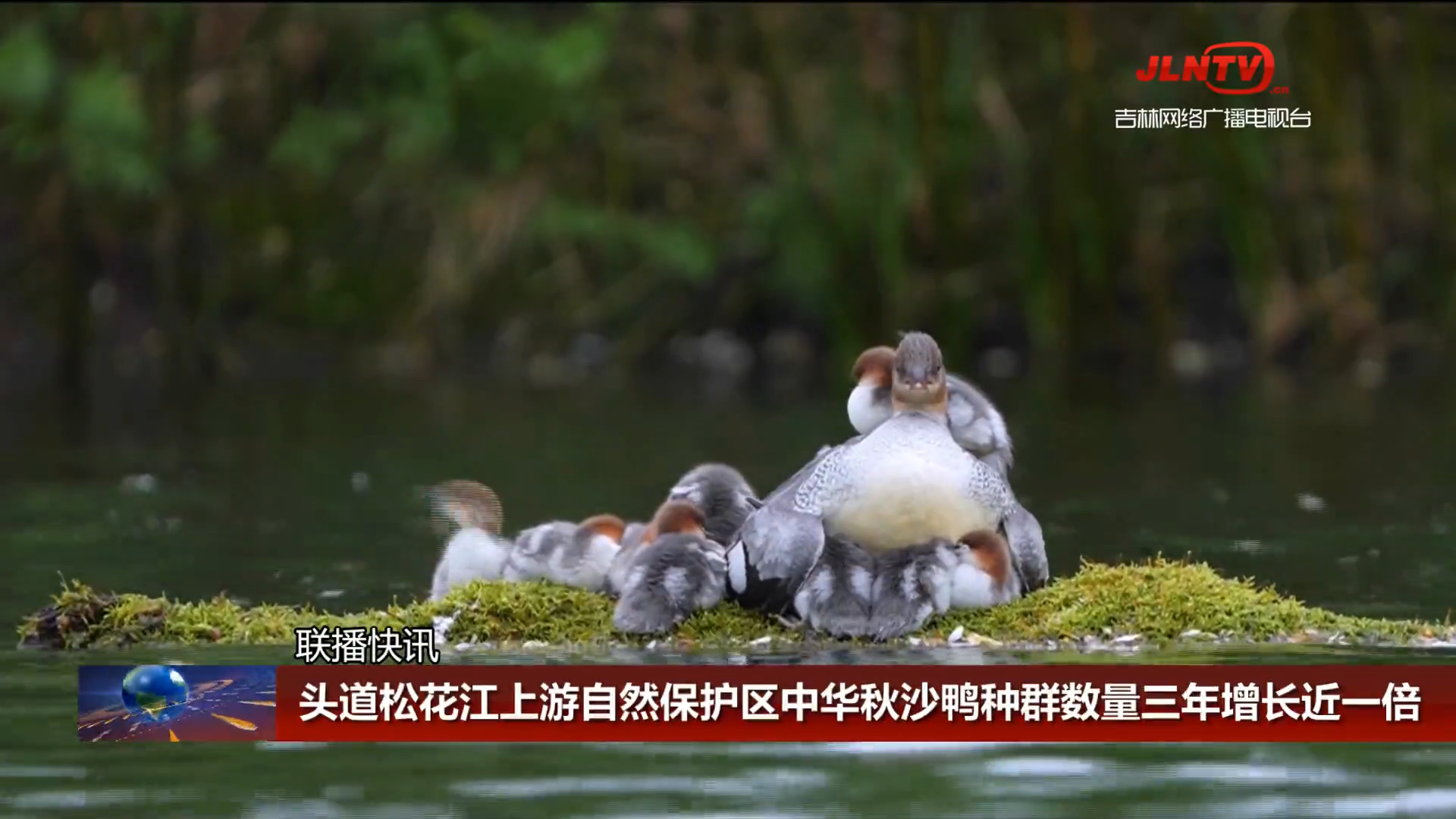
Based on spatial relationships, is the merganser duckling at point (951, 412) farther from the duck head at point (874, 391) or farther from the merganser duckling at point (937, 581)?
the merganser duckling at point (937, 581)

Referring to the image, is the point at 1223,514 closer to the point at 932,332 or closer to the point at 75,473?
the point at 75,473

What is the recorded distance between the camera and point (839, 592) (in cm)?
938

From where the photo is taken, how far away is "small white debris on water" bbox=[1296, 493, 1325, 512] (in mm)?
14555

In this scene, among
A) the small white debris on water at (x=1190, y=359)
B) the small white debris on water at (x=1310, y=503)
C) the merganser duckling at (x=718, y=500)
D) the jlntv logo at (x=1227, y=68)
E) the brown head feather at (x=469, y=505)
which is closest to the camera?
the merganser duckling at (x=718, y=500)

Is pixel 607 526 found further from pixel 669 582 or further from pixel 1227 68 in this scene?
pixel 1227 68

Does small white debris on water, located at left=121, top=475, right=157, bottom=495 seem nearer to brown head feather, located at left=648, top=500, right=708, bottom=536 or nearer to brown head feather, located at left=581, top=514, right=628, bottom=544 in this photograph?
brown head feather, located at left=581, top=514, right=628, bottom=544

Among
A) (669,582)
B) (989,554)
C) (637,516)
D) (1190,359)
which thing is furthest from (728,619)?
(1190,359)

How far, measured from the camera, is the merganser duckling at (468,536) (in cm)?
1073

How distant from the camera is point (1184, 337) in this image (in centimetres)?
2847

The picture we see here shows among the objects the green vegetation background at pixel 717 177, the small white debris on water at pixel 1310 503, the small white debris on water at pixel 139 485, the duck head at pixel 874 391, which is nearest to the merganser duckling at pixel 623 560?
the duck head at pixel 874 391

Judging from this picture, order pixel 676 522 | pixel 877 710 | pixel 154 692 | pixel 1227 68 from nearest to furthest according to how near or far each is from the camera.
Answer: pixel 877 710
pixel 154 692
pixel 676 522
pixel 1227 68

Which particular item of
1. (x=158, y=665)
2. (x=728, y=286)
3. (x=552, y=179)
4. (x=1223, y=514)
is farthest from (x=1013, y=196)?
(x=158, y=665)

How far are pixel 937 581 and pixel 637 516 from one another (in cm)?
528

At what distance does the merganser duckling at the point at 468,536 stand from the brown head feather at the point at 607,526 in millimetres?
402
